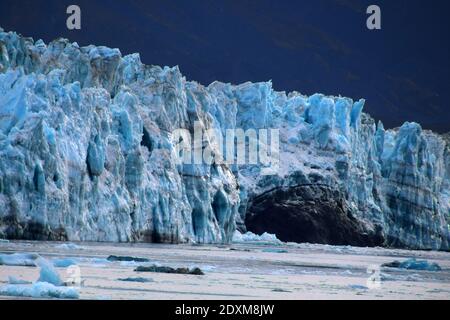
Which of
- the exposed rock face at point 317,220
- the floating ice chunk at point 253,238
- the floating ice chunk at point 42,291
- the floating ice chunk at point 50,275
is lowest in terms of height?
the floating ice chunk at point 42,291

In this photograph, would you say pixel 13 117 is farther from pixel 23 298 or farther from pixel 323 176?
pixel 323 176

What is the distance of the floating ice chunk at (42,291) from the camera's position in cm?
1205

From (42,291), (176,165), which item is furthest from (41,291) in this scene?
(176,165)

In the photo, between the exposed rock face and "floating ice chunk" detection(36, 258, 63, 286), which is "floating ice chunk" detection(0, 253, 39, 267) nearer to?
"floating ice chunk" detection(36, 258, 63, 286)

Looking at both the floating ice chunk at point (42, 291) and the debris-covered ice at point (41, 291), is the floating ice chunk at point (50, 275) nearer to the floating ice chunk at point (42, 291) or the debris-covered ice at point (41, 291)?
the debris-covered ice at point (41, 291)

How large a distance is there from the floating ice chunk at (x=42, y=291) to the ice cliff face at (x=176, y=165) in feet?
49.2

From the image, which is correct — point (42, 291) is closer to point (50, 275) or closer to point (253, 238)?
point (50, 275)

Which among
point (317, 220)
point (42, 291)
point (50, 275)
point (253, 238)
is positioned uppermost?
point (317, 220)

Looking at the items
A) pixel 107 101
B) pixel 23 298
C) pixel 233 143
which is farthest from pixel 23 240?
pixel 233 143

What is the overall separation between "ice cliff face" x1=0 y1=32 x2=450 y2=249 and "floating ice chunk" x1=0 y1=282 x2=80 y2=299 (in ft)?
49.2

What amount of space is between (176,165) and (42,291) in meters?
24.7

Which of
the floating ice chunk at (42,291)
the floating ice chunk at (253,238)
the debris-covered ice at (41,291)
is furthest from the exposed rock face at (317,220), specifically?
the floating ice chunk at (42,291)

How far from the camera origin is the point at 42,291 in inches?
483

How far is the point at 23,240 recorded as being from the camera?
90.0 ft
